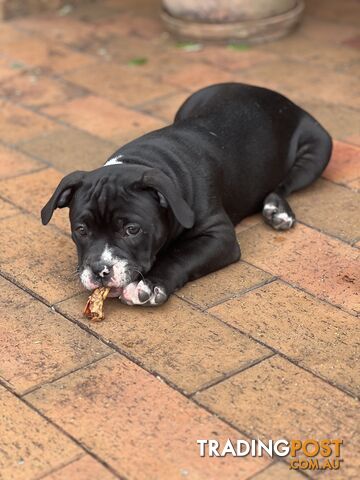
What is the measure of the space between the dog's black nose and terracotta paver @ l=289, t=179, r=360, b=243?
4.90 ft

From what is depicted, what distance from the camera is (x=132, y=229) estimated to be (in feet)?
14.3

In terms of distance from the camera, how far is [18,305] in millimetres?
4555

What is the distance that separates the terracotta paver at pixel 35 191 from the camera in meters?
5.47

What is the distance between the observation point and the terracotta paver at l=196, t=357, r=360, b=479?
3.58 metres

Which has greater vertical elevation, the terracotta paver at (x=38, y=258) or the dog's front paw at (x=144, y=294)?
the dog's front paw at (x=144, y=294)

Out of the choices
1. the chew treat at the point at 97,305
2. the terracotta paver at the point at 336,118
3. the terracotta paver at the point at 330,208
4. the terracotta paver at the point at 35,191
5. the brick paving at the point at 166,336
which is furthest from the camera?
the terracotta paver at the point at 336,118

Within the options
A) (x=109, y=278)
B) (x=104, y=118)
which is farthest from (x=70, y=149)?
(x=109, y=278)

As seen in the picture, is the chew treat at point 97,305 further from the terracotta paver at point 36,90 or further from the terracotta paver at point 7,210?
the terracotta paver at point 36,90

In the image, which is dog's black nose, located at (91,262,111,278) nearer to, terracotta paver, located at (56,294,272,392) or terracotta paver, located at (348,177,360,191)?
terracotta paver, located at (56,294,272,392)

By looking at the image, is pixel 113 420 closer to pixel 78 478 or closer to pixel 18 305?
pixel 78 478

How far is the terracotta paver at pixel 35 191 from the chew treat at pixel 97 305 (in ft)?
3.30

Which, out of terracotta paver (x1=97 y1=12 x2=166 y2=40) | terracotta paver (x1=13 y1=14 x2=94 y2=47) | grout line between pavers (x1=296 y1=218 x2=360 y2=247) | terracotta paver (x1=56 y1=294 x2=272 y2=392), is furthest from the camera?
terracotta paver (x1=97 y1=12 x2=166 y2=40)

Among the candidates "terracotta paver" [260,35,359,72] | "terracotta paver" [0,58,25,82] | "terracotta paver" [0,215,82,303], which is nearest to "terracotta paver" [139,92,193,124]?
"terracotta paver" [260,35,359,72]

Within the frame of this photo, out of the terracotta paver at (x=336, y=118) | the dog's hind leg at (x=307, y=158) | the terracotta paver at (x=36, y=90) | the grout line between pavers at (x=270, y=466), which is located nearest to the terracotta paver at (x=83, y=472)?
the grout line between pavers at (x=270, y=466)
